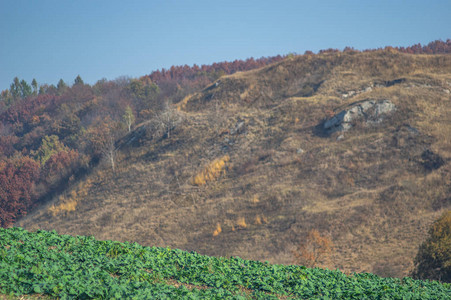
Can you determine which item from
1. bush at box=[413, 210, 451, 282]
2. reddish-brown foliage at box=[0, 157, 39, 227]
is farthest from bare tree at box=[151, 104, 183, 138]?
bush at box=[413, 210, 451, 282]

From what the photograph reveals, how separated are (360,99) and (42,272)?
5107 cm

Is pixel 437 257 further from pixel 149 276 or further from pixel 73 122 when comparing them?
pixel 73 122

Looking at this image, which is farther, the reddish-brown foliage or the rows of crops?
the reddish-brown foliage

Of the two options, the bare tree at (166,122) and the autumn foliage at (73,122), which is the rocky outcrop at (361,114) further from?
the bare tree at (166,122)

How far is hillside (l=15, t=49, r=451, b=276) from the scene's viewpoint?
34938 millimetres

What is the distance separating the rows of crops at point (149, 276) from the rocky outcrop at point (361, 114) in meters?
38.9

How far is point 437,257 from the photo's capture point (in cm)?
2425

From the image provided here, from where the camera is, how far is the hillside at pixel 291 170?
34.9m

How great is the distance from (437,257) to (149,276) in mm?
20097

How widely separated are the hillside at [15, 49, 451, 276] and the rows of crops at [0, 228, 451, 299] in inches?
678

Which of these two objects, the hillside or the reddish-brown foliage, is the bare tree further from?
the reddish-brown foliage

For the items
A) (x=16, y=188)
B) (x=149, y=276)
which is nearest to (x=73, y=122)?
(x=16, y=188)

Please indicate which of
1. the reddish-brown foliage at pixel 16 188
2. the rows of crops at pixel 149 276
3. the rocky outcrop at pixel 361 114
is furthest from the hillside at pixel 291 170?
the rows of crops at pixel 149 276

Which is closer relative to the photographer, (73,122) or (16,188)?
(16,188)
